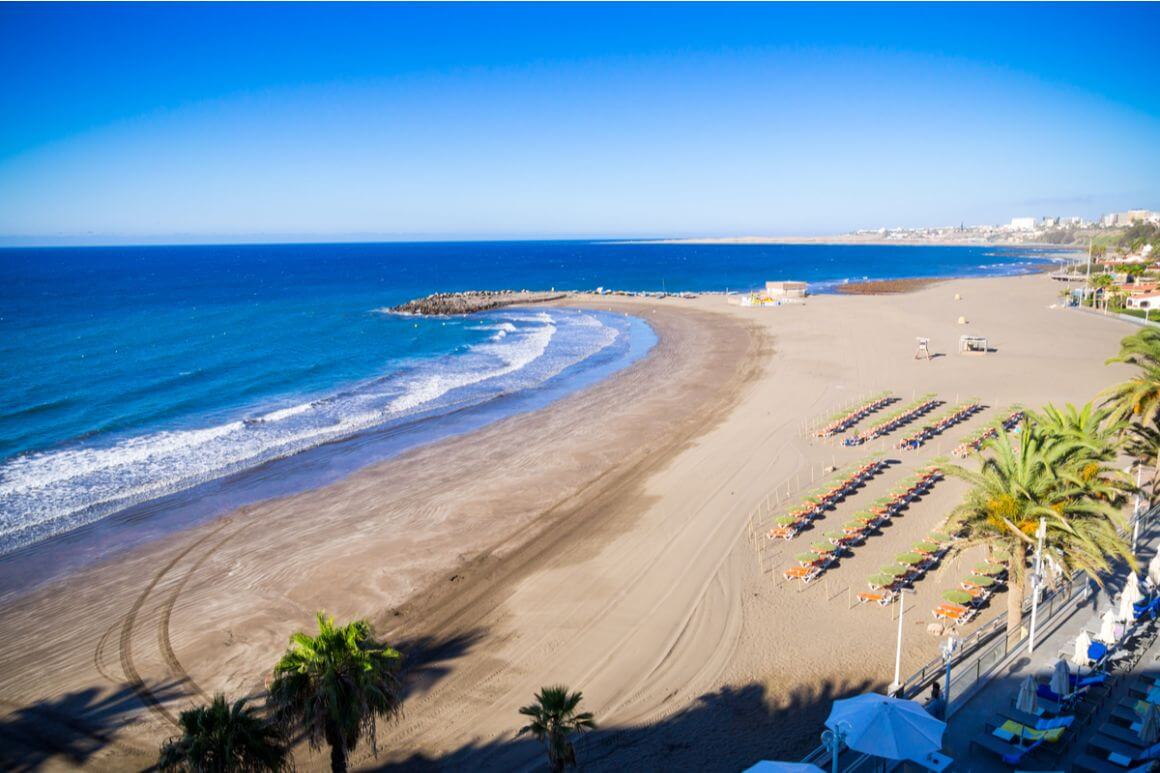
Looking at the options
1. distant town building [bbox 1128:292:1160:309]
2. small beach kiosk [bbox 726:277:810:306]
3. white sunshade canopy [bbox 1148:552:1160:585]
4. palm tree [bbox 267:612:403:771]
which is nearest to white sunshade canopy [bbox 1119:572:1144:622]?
white sunshade canopy [bbox 1148:552:1160:585]

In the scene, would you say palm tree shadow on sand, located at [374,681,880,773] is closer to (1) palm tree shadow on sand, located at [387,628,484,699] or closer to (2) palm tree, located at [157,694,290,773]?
(1) palm tree shadow on sand, located at [387,628,484,699]

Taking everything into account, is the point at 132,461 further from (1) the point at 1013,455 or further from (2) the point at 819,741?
(1) the point at 1013,455

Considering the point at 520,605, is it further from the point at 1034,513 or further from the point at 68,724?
the point at 1034,513

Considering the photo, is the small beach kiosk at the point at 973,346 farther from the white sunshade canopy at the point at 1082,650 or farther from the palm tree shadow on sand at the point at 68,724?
the palm tree shadow on sand at the point at 68,724

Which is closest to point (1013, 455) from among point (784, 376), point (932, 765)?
point (932, 765)

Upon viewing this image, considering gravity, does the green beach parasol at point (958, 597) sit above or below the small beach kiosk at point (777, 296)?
below

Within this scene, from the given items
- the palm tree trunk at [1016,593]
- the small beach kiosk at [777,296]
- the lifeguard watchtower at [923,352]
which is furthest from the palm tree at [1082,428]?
the small beach kiosk at [777,296]

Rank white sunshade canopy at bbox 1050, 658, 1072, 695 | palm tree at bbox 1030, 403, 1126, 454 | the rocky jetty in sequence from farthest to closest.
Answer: the rocky jetty < palm tree at bbox 1030, 403, 1126, 454 < white sunshade canopy at bbox 1050, 658, 1072, 695
